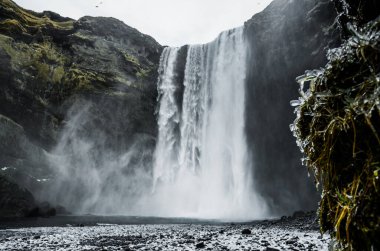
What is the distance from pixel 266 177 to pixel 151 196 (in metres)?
16.1

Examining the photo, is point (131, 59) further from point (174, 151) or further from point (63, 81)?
point (174, 151)

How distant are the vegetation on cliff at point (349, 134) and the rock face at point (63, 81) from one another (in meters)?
39.5

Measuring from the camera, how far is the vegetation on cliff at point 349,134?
8.39 feet

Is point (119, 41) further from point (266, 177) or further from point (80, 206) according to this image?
point (266, 177)

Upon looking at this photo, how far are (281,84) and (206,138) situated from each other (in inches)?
465

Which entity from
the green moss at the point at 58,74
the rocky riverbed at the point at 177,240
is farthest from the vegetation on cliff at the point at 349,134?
the green moss at the point at 58,74

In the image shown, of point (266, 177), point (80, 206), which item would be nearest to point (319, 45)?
point (266, 177)

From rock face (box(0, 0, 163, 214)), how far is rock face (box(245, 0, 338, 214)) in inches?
644

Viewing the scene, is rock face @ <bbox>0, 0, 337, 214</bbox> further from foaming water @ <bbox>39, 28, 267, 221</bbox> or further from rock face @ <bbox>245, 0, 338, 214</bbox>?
foaming water @ <bbox>39, 28, 267, 221</bbox>

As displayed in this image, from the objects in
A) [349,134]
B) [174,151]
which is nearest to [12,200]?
[174,151]

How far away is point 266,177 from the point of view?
131ft

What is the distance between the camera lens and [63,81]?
154 feet

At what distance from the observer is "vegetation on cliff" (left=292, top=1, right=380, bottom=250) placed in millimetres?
2557

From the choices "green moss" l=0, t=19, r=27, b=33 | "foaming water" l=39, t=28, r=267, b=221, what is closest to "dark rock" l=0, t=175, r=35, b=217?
"foaming water" l=39, t=28, r=267, b=221
